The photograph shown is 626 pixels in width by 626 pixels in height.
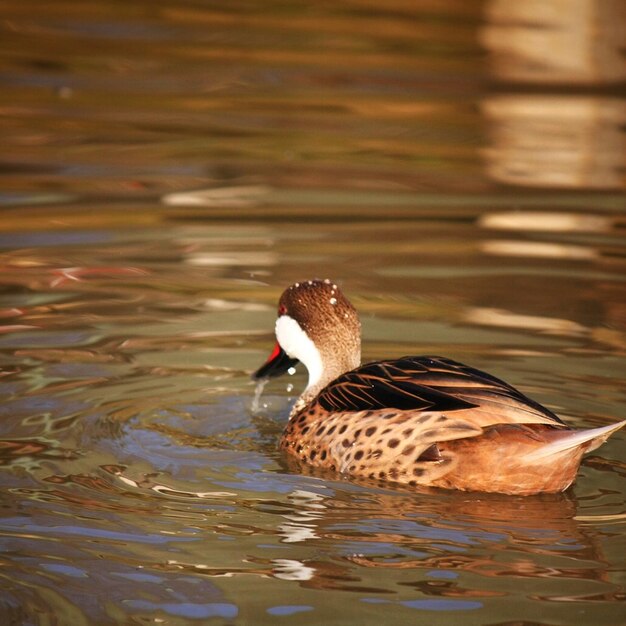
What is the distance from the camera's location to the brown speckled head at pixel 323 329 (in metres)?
7.03

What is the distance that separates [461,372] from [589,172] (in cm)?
672

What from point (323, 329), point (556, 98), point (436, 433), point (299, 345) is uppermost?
point (556, 98)

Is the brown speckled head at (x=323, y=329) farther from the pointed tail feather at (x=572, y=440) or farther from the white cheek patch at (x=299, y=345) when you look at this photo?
the pointed tail feather at (x=572, y=440)

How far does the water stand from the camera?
511 centimetres

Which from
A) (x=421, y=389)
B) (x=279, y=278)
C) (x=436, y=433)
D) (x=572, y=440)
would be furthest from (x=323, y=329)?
(x=279, y=278)

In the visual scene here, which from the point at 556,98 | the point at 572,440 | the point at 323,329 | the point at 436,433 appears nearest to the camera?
the point at 572,440

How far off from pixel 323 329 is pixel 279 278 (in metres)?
2.51

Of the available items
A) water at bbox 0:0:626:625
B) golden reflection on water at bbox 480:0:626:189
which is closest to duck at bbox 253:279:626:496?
water at bbox 0:0:626:625

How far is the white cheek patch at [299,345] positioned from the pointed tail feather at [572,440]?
5.27ft

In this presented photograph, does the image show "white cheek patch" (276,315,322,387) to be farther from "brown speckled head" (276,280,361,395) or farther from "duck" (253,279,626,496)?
"duck" (253,279,626,496)

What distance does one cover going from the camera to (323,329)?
707 cm

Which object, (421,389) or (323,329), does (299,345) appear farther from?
(421,389)

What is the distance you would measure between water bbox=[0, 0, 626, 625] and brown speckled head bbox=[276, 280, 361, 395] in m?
0.40

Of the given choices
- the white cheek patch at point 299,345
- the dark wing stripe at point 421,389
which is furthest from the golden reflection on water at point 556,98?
the dark wing stripe at point 421,389
